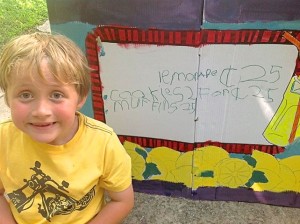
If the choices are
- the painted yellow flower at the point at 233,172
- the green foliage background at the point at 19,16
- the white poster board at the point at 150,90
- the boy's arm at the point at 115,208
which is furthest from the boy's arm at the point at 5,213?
the green foliage background at the point at 19,16

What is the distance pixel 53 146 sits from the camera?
154 cm

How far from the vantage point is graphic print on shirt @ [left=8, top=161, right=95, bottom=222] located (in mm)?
1564

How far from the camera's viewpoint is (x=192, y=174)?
2336 millimetres

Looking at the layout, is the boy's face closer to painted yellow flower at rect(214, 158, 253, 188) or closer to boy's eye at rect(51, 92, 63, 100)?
boy's eye at rect(51, 92, 63, 100)

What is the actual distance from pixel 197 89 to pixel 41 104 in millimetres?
910

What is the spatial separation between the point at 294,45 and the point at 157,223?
3.91ft

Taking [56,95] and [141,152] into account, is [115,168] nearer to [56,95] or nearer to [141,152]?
[56,95]

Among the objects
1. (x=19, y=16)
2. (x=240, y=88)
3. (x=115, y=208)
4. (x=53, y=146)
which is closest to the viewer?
(x=53, y=146)

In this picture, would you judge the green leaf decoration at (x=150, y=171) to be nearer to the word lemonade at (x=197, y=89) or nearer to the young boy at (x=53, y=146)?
the word lemonade at (x=197, y=89)

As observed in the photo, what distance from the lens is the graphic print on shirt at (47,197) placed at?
1564 mm

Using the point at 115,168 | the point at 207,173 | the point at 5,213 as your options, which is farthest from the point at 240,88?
the point at 5,213

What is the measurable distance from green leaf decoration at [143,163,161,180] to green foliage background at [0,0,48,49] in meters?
2.85

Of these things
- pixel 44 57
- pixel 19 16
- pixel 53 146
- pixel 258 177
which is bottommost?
pixel 258 177

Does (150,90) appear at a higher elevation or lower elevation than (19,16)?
lower
